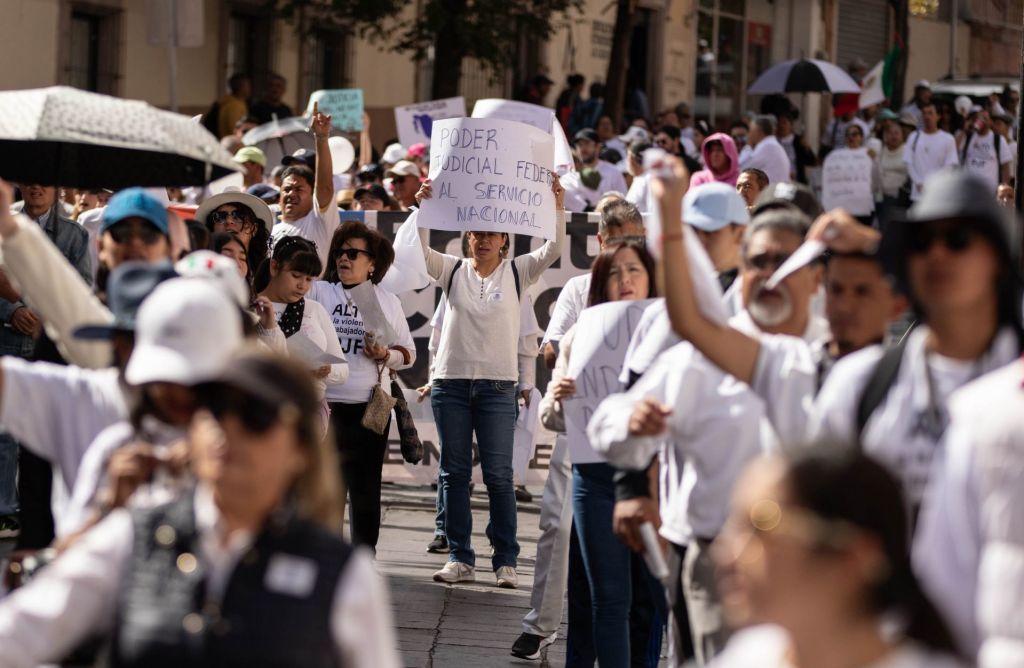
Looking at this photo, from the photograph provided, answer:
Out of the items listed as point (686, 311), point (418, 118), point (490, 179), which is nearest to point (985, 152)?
point (418, 118)

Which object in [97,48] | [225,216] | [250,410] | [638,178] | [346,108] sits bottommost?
[250,410]

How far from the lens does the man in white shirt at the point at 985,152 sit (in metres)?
21.5

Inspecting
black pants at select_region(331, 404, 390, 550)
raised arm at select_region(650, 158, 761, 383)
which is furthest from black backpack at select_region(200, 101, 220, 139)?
raised arm at select_region(650, 158, 761, 383)

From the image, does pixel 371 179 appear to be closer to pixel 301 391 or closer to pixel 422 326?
pixel 422 326

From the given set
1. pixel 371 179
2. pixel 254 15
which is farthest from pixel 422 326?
pixel 254 15

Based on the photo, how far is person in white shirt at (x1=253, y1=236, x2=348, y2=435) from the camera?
8281 mm

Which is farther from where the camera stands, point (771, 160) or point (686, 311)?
point (771, 160)

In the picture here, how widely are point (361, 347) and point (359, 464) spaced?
589 millimetres

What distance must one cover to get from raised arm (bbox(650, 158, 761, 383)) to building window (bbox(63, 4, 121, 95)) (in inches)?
824

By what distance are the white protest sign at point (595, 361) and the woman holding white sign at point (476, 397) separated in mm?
2448

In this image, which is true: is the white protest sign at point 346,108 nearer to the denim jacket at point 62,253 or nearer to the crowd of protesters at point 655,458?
the denim jacket at point 62,253

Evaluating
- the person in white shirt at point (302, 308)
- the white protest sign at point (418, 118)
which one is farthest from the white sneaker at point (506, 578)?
the white protest sign at point (418, 118)

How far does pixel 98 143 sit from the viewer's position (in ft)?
18.6

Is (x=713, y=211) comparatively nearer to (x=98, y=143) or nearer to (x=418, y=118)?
(x=98, y=143)
